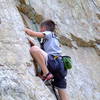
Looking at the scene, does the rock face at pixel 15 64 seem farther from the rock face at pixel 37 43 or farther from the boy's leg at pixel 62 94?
the boy's leg at pixel 62 94

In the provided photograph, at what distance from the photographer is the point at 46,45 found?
25.7 feet

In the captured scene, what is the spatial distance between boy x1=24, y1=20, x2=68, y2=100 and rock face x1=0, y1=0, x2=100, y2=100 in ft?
0.74

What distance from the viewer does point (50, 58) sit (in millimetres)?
7457

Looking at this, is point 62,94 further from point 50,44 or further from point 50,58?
point 50,44

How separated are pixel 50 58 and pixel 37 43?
1.32m

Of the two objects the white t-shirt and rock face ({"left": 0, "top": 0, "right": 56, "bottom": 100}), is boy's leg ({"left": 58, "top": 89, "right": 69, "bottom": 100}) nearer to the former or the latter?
rock face ({"left": 0, "top": 0, "right": 56, "bottom": 100})

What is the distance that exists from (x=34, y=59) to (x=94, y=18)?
610cm

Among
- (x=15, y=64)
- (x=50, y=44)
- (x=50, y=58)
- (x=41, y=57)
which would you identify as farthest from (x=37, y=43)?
(x=15, y=64)

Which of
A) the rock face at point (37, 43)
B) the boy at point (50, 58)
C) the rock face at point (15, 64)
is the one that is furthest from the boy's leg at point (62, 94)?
the rock face at point (37, 43)

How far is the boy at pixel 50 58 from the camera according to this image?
24.0ft

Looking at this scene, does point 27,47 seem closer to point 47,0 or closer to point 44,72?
point 44,72

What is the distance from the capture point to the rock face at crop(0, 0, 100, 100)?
6.24m

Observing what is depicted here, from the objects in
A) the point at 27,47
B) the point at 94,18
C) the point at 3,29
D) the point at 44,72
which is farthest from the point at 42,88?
the point at 94,18

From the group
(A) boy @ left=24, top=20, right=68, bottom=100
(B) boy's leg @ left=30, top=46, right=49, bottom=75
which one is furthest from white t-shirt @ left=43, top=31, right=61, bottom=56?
(B) boy's leg @ left=30, top=46, right=49, bottom=75
